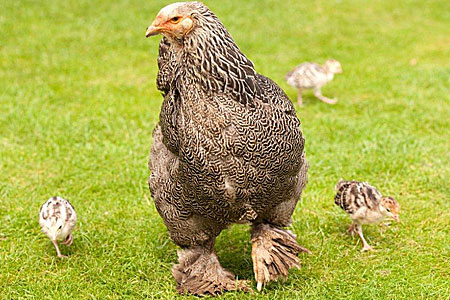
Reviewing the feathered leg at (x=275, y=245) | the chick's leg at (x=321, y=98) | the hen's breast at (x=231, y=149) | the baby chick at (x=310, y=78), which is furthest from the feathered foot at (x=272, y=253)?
the chick's leg at (x=321, y=98)

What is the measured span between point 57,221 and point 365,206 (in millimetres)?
2489

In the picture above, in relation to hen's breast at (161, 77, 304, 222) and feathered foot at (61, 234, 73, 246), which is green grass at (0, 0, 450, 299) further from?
hen's breast at (161, 77, 304, 222)

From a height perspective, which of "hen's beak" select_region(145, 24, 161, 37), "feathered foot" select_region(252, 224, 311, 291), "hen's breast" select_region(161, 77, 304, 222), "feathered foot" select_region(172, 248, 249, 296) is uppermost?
"hen's beak" select_region(145, 24, 161, 37)

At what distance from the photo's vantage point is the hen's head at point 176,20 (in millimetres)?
3576

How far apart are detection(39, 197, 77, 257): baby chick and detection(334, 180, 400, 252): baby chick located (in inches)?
89.6

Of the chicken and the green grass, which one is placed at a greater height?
the chicken

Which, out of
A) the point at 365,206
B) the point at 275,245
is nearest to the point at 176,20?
the point at 275,245

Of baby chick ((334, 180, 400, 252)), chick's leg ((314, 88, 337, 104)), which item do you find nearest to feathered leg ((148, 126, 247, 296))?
baby chick ((334, 180, 400, 252))

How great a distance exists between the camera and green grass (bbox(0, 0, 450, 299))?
4781 mm

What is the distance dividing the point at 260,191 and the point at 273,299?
95 centimetres

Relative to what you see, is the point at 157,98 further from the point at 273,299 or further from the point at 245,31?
the point at 273,299

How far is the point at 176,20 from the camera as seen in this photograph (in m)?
3.59

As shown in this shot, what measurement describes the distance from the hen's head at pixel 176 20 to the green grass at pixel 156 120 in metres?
2.00

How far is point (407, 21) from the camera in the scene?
11719mm
